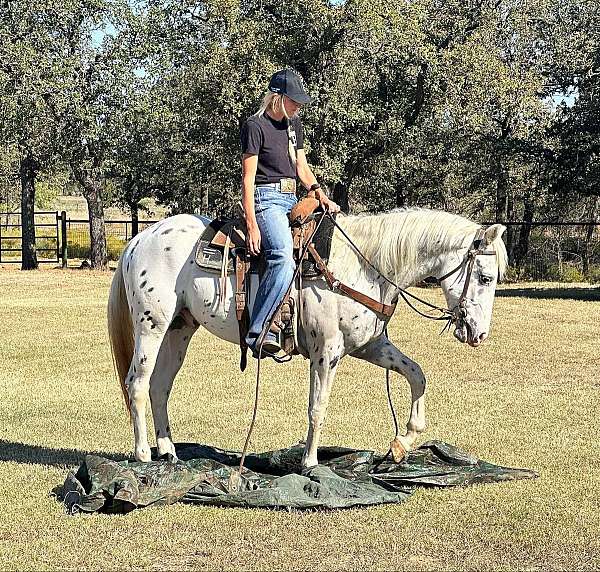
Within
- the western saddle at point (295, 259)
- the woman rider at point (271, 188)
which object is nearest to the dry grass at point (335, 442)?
the western saddle at point (295, 259)

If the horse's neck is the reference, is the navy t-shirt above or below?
above

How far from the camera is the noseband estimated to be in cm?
613

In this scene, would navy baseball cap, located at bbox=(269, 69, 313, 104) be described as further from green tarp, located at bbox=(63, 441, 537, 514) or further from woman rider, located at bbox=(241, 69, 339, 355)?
green tarp, located at bbox=(63, 441, 537, 514)

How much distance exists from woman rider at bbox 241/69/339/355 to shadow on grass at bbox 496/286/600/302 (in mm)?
18497

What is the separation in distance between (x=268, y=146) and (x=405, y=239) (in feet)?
3.85

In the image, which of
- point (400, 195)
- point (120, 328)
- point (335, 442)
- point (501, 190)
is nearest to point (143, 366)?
point (120, 328)

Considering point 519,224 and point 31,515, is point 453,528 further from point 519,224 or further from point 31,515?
point 519,224

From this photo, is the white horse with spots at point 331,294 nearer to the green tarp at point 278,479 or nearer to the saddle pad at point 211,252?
the saddle pad at point 211,252

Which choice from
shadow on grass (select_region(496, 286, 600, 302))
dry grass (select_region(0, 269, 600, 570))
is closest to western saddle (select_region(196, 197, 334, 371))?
dry grass (select_region(0, 269, 600, 570))

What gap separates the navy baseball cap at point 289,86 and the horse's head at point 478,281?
1.53 meters

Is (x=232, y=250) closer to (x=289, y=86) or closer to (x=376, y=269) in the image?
(x=376, y=269)

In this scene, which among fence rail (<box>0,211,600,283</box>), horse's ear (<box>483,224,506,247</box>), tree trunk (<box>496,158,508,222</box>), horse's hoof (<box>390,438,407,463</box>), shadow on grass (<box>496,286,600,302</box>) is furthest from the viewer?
tree trunk (<box>496,158,508,222</box>)

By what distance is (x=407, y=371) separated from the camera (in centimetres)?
668

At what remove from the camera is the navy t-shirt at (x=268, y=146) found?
6.18 m
